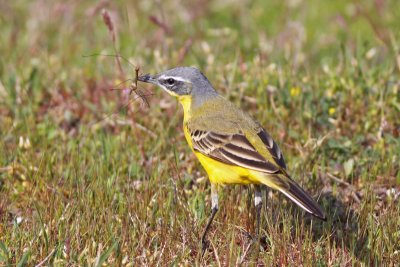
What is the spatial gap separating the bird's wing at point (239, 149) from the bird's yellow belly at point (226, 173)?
0.18ft

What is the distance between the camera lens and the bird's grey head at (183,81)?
6605mm

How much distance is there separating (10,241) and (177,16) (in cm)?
658

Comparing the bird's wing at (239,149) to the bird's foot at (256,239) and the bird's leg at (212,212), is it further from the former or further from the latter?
the bird's foot at (256,239)

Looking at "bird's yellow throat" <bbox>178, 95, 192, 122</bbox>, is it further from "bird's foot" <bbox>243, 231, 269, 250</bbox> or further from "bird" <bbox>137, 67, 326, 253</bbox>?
"bird's foot" <bbox>243, 231, 269, 250</bbox>

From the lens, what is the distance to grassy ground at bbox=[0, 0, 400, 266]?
18.5ft

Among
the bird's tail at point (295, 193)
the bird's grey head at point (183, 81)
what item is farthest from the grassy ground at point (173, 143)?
the bird's grey head at point (183, 81)

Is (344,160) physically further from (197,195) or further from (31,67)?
(31,67)

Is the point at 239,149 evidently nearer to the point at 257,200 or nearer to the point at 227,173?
the point at 227,173

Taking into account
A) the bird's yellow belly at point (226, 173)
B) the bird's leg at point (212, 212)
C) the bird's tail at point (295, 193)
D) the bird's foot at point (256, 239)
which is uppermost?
the bird's tail at point (295, 193)

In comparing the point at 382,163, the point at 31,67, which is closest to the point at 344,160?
the point at 382,163

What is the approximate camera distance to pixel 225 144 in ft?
20.0

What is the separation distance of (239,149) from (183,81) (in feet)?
3.14

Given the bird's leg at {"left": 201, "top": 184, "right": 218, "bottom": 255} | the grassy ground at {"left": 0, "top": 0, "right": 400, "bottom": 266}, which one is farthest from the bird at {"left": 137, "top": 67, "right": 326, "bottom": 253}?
the grassy ground at {"left": 0, "top": 0, "right": 400, "bottom": 266}

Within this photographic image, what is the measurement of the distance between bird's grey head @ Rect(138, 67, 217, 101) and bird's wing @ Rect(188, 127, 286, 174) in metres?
0.38
